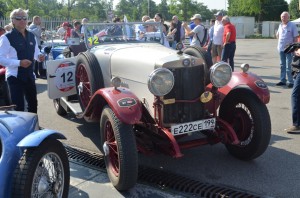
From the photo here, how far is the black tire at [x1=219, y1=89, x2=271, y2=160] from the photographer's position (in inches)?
170

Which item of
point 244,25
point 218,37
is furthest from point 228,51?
point 244,25

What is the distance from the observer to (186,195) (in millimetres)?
3723

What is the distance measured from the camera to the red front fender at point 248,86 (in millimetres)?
4461

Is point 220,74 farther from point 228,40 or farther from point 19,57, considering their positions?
point 228,40

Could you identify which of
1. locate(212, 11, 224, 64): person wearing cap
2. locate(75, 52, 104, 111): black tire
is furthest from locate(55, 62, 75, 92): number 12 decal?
locate(212, 11, 224, 64): person wearing cap

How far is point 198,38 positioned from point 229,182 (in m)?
6.87

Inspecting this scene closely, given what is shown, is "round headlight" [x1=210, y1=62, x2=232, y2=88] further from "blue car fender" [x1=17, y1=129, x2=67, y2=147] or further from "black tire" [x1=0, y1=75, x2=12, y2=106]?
"black tire" [x1=0, y1=75, x2=12, y2=106]

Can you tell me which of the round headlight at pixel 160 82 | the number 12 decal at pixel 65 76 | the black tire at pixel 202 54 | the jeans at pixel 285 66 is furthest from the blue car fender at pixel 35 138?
the jeans at pixel 285 66

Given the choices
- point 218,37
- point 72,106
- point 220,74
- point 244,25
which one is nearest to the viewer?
point 220,74

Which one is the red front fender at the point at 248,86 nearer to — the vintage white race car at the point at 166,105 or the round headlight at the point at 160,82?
the vintage white race car at the point at 166,105

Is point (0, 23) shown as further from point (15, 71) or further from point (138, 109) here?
point (138, 109)

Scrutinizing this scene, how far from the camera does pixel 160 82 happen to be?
3.86 m

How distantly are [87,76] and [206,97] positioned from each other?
1.86 meters

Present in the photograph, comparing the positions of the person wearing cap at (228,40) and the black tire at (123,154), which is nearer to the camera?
the black tire at (123,154)
